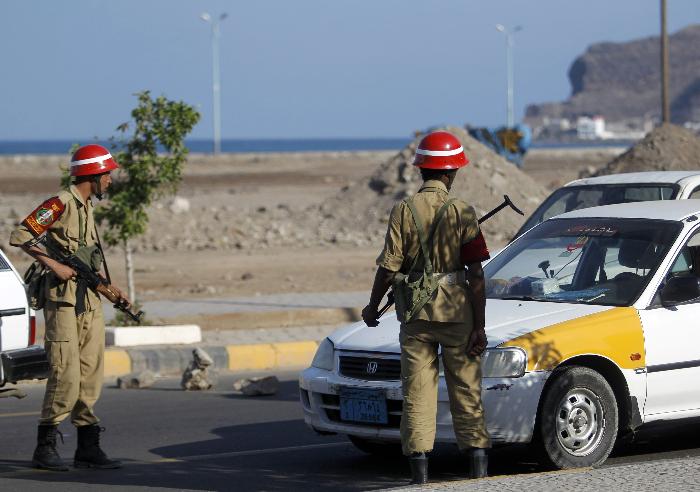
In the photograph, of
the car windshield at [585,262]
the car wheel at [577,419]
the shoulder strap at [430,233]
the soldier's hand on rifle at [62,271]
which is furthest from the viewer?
the car windshield at [585,262]

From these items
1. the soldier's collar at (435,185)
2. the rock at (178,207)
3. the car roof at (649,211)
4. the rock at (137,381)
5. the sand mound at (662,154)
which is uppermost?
the sand mound at (662,154)

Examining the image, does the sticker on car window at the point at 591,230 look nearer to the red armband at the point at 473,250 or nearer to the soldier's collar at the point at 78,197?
the red armband at the point at 473,250

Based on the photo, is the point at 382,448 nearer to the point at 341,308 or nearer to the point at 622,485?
the point at 622,485

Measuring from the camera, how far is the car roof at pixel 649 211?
8.24m

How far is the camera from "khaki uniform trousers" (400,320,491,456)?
653 centimetres

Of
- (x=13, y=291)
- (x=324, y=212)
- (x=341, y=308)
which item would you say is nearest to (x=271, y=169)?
(x=324, y=212)

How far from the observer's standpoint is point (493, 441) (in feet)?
23.5

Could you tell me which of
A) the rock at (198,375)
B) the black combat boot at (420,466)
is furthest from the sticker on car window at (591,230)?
the rock at (198,375)

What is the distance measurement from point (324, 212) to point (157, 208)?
3920mm

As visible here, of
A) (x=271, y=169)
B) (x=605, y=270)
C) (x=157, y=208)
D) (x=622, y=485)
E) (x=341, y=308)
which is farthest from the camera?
(x=271, y=169)

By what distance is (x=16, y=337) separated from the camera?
838 centimetres

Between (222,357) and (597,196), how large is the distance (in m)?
3.85

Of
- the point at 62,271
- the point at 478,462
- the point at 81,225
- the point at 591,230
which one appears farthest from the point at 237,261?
the point at 478,462

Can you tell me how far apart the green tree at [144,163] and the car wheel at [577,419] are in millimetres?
7687
